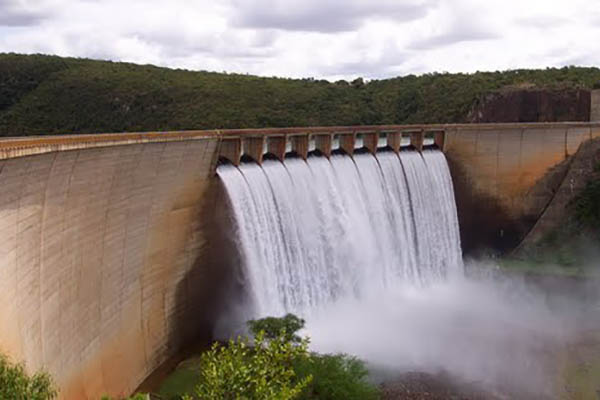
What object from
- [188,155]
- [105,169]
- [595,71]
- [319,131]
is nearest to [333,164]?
[319,131]

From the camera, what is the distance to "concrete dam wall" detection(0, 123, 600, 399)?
14.7 m

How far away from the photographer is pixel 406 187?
3372 cm

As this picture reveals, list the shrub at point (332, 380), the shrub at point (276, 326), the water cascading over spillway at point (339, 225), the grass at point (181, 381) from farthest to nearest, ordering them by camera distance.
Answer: the water cascading over spillway at point (339, 225), the shrub at point (276, 326), the grass at point (181, 381), the shrub at point (332, 380)

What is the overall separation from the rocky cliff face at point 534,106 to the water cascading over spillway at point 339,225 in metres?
18.0

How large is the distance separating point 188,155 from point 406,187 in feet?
44.4

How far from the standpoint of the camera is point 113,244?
64.2 feet

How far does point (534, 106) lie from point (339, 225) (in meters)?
29.6

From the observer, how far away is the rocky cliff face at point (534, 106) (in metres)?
50.9

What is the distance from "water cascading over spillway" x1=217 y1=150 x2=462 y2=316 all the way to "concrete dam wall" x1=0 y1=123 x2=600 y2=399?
1.10 metres

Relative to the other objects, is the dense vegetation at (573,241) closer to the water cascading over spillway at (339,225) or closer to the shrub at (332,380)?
the water cascading over spillway at (339,225)

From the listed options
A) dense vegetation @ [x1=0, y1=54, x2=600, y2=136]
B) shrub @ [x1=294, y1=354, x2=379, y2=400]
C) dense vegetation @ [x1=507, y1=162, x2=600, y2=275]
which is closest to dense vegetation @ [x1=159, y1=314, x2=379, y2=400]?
shrub @ [x1=294, y1=354, x2=379, y2=400]

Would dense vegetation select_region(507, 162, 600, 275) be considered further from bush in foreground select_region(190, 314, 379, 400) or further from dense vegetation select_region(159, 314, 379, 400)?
dense vegetation select_region(159, 314, 379, 400)

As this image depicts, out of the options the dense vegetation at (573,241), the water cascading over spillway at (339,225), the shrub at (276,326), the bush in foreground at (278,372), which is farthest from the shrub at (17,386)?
the dense vegetation at (573,241)

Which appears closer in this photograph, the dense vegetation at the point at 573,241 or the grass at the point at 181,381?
the grass at the point at 181,381
